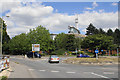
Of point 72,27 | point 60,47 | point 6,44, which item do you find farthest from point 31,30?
point 72,27

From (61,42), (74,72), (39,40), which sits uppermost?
(39,40)

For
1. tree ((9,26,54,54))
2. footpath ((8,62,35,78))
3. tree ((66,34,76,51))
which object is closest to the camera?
footpath ((8,62,35,78))

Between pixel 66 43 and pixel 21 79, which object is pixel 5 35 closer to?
pixel 66 43

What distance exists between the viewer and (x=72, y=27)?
327 feet

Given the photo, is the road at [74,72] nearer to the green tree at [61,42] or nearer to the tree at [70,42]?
the green tree at [61,42]

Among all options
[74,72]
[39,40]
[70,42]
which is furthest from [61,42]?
[74,72]

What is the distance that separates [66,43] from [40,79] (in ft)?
172

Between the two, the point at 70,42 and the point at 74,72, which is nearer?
the point at 74,72

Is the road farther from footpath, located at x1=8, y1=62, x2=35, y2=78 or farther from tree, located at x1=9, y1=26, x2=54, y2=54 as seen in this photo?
tree, located at x1=9, y1=26, x2=54, y2=54

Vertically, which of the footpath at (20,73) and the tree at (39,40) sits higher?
the tree at (39,40)

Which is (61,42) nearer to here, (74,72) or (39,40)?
(39,40)

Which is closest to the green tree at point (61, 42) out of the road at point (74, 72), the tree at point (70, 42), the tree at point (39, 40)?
the tree at point (70, 42)

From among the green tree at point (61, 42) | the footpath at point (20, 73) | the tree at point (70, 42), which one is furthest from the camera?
the tree at point (70, 42)

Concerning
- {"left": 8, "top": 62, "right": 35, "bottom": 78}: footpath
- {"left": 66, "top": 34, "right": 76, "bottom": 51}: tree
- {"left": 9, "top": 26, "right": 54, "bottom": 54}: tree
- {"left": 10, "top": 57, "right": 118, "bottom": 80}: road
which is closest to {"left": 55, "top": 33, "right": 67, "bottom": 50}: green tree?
{"left": 66, "top": 34, "right": 76, "bottom": 51}: tree
